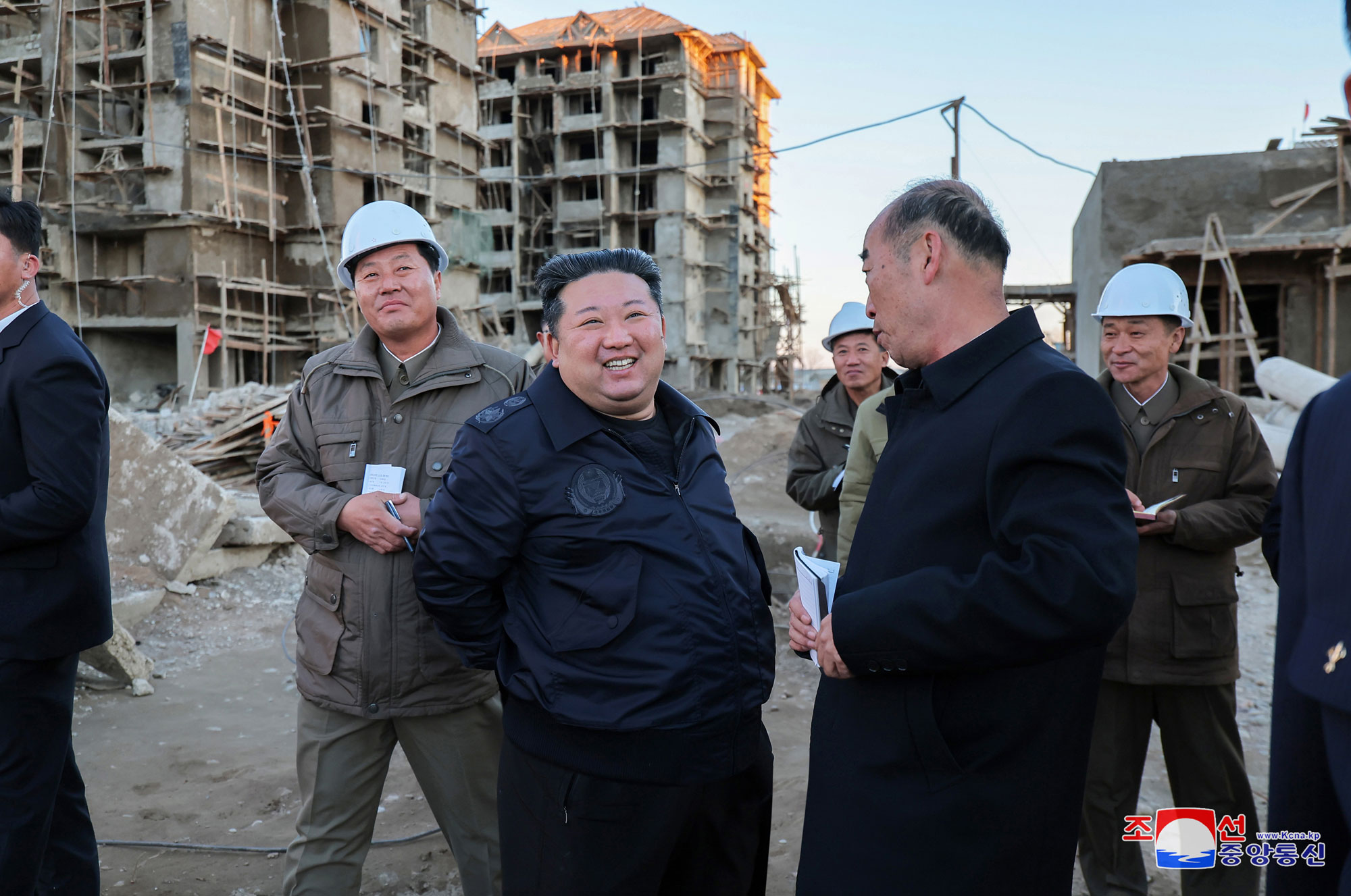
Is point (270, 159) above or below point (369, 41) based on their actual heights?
below

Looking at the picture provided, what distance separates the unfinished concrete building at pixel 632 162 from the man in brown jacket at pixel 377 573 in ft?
123

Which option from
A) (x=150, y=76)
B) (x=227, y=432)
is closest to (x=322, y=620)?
(x=227, y=432)

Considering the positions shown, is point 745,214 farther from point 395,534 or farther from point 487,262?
point 395,534

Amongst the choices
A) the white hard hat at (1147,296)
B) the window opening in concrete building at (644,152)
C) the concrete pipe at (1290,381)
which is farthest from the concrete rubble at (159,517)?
the window opening in concrete building at (644,152)

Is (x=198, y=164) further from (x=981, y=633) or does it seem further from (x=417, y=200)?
(x=981, y=633)

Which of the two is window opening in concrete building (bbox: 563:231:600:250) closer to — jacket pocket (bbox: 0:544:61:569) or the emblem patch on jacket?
jacket pocket (bbox: 0:544:61:569)

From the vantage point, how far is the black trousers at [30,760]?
2.53 metres

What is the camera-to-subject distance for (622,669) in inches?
87.3

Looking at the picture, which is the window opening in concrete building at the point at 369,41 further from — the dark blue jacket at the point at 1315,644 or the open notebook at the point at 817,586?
the dark blue jacket at the point at 1315,644

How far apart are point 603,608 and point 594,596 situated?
0.04 meters

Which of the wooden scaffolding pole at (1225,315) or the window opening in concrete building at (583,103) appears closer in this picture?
the wooden scaffolding pole at (1225,315)

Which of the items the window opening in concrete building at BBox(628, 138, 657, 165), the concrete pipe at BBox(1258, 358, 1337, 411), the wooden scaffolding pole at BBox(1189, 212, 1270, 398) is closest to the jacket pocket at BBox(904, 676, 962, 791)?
the concrete pipe at BBox(1258, 358, 1337, 411)

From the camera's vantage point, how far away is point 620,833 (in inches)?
87.3

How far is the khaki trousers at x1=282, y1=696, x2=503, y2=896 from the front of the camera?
2951 millimetres
